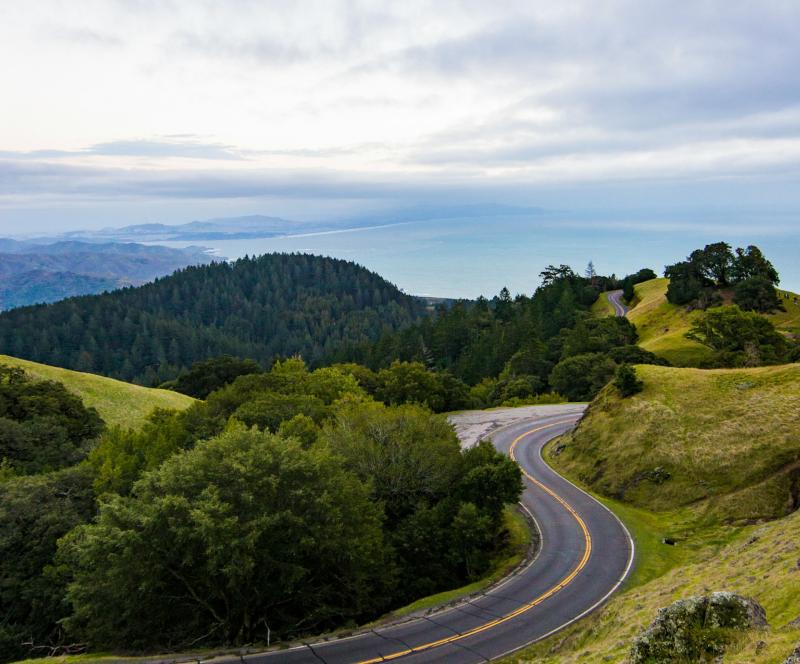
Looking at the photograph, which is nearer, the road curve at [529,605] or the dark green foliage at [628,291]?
the road curve at [529,605]

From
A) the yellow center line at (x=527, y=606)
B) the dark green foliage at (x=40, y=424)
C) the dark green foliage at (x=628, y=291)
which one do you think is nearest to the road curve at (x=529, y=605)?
Result: the yellow center line at (x=527, y=606)

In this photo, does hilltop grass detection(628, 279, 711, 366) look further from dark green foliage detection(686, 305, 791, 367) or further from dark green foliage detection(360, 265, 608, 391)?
dark green foliage detection(360, 265, 608, 391)

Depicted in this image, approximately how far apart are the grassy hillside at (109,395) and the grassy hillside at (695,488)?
44.7m

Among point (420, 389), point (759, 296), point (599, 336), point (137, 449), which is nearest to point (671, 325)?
point (599, 336)

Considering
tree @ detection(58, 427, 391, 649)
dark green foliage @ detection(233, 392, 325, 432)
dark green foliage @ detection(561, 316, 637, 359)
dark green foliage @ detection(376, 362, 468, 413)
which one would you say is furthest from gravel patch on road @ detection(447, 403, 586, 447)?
tree @ detection(58, 427, 391, 649)

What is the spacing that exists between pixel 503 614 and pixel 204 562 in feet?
42.9

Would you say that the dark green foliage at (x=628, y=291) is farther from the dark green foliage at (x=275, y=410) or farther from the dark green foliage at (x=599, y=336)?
the dark green foliage at (x=275, y=410)

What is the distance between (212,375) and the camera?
8894 centimetres

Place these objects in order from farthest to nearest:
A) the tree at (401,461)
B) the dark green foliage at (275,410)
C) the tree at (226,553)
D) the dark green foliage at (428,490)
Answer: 1. the dark green foliage at (275,410)
2. the tree at (401,461)
3. the dark green foliage at (428,490)
4. the tree at (226,553)

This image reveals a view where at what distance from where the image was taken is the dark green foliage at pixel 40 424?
40303 mm

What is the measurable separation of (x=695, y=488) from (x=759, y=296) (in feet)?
189

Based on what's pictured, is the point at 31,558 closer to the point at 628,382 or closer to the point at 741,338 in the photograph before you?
the point at 628,382

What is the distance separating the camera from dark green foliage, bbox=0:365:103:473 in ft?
132

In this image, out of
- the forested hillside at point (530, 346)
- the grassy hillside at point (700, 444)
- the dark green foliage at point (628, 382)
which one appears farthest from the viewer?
the forested hillside at point (530, 346)
